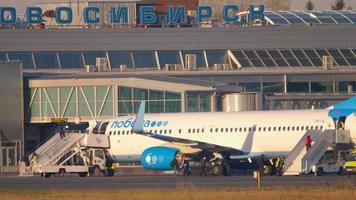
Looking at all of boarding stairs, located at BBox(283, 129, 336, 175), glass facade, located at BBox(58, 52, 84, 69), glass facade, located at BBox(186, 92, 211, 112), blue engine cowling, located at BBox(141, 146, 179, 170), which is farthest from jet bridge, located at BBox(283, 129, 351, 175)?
glass facade, located at BBox(58, 52, 84, 69)

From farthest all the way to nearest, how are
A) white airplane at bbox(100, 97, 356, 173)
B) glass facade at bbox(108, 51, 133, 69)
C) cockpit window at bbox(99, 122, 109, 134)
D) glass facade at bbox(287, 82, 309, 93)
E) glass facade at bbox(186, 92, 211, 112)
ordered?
1. glass facade at bbox(108, 51, 133, 69)
2. glass facade at bbox(287, 82, 309, 93)
3. glass facade at bbox(186, 92, 211, 112)
4. cockpit window at bbox(99, 122, 109, 134)
5. white airplane at bbox(100, 97, 356, 173)

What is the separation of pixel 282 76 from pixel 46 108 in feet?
64.5

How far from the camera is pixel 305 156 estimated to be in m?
66.5

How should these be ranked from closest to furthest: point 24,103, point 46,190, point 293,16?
point 46,190
point 24,103
point 293,16

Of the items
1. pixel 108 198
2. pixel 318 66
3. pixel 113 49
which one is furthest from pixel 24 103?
pixel 108 198

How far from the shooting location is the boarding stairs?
2621 inches

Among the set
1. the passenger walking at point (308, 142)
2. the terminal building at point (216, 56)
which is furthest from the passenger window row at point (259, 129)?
the terminal building at point (216, 56)

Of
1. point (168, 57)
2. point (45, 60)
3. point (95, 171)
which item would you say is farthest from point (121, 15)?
point (95, 171)

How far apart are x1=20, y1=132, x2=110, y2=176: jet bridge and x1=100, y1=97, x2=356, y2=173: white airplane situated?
33.5 inches

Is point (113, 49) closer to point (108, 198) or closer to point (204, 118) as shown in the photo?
point (204, 118)

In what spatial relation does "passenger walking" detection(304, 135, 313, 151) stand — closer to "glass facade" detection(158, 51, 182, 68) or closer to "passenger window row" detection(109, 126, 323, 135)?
"passenger window row" detection(109, 126, 323, 135)

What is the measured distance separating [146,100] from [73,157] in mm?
10978

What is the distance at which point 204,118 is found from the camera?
7350 cm

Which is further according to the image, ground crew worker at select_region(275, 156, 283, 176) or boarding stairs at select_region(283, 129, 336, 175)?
ground crew worker at select_region(275, 156, 283, 176)
